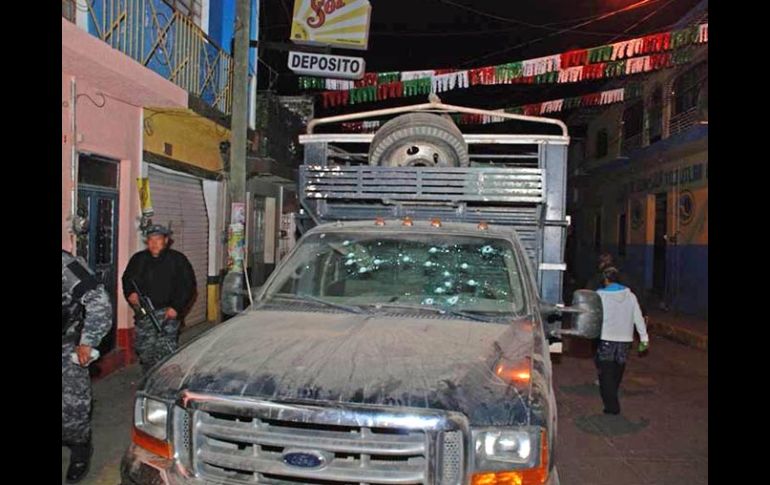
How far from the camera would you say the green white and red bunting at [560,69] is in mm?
11195

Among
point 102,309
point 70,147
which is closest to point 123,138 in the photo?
point 70,147

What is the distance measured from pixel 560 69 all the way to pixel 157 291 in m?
8.90

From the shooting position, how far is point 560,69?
12.3 metres

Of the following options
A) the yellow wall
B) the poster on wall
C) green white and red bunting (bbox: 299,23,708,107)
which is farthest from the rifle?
green white and red bunting (bbox: 299,23,708,107)

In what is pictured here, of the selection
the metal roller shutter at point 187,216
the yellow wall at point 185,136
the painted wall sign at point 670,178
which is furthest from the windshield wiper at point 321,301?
the painted wall sign at point 670,178

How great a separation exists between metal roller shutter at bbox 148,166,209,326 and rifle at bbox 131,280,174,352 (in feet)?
11.3

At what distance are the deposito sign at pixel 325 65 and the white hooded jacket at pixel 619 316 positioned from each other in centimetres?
593

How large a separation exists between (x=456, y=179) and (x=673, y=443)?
3061mm

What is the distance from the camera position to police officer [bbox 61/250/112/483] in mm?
4152

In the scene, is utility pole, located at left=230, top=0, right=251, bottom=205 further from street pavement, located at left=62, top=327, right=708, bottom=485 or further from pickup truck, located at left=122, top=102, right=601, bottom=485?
pickup truck, located at left=122, top=102, right=601, bottom=485

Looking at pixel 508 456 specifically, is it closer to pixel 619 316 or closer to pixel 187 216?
pixel 619 316

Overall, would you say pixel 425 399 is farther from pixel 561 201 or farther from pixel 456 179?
pixel 561 201

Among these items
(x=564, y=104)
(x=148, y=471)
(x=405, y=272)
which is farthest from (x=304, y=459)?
(x=564, y=104)

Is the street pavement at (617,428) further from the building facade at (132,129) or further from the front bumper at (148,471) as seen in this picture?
the front bumper at (148,471)
